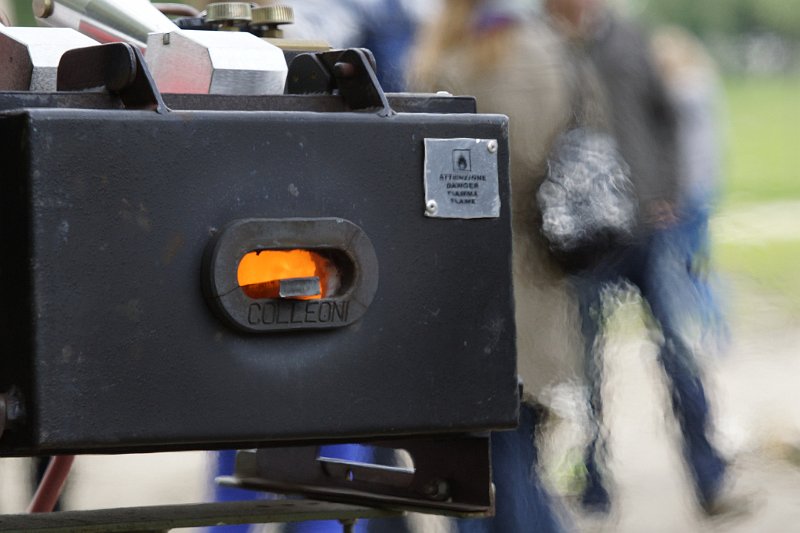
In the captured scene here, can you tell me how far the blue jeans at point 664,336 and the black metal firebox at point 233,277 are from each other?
6.12 feet

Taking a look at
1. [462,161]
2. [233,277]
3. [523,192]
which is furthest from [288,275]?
[523,192]

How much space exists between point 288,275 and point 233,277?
0.36 ft

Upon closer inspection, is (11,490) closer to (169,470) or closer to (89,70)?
(169,470)

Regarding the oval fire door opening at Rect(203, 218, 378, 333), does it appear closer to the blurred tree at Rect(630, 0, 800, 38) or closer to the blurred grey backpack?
the blurred grey backpack

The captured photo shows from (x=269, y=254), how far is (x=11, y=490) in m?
3.50

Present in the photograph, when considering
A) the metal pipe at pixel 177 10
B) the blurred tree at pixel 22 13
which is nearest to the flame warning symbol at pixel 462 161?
the metal pipe at pixel 177 10

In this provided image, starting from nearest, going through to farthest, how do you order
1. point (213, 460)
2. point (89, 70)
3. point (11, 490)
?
1. point (89, 70)
2. point (213, 460)
3. point (11, 490)

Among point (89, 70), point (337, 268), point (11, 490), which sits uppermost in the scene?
point (89, 70)

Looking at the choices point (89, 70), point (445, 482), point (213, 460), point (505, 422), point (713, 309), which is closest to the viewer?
point (89, 70)

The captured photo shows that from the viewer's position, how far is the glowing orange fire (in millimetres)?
1589

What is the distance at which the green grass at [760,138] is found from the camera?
4.41 metres

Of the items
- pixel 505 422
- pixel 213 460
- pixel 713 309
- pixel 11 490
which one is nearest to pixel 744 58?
pixel 713 309

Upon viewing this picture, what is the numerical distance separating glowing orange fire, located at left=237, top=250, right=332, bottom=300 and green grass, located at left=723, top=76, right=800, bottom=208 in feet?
9.15

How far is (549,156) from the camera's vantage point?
3410mm
